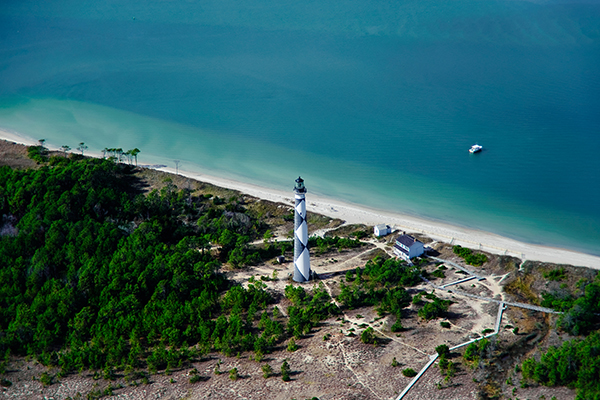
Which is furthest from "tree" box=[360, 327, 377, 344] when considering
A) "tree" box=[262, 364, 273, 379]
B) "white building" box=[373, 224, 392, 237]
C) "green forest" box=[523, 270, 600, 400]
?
"white building" box=[373, 224, 392, 237]

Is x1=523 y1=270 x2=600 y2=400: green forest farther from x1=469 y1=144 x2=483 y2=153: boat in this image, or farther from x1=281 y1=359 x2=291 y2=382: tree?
x1=469 y1=144 x2=483 y2=153: boat

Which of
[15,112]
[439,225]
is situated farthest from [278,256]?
[15,112]

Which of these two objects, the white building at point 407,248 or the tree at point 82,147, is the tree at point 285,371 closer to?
the white building at point 407,248

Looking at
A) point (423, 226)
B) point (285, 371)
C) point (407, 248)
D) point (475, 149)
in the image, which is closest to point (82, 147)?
point (423, 226)

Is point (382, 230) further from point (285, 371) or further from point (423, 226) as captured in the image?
point (285, 371)

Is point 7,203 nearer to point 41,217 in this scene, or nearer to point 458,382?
point 41,217
